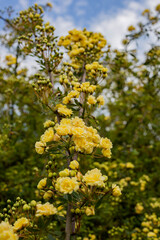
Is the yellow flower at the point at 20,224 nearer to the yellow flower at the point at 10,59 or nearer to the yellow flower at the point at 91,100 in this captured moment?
the yellow flower at the point at 91,100

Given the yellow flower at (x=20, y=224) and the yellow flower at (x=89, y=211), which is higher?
the yellow flower at (x=89, y=211)

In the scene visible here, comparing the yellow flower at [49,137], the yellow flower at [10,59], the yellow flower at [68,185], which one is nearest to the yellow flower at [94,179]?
the yellow flower at [68,185]

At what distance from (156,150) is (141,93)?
5.19ft

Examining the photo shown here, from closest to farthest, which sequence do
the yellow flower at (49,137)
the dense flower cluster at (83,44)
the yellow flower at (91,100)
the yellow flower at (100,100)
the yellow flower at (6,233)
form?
the yellow flower at (6,233)
the yellow flower at (49,137)
the yellow flower at (91,100)
the yellow flower at (100,100)
the dense flower cluster at (83,44)

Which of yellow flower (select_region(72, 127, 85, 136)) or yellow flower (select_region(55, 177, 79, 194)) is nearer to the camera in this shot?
yellow flower (select_region(55, 177, 79, 194))

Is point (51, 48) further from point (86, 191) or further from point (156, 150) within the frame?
point (156, 150)

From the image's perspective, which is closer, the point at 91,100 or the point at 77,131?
the point at 77,131

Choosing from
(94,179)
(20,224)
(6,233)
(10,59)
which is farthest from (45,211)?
(10,59)

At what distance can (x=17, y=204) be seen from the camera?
145 cm

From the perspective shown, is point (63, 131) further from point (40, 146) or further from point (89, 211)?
point (89, 211)

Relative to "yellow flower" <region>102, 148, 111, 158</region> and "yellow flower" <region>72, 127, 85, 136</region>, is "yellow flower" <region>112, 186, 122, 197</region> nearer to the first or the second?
"yellow flower" <region>102, 148, 111, 158</region>

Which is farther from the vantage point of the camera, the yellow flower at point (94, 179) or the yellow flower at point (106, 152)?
the yellow flower at point (106, 152)

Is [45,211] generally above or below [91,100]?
below

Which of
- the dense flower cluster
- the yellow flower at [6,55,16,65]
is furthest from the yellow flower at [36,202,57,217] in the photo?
the yellow flower at [6,55,16,65]
